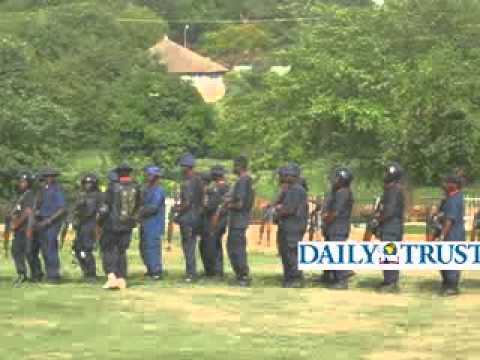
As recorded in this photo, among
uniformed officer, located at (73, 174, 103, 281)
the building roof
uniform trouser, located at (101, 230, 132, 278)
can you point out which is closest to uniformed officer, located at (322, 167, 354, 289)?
uniform trouser, located at (101, 230, 132, 278)

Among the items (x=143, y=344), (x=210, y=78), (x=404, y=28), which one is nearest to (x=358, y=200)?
(x=404, y=28)

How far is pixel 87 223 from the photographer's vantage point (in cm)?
1767

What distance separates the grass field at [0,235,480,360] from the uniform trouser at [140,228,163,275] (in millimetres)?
754

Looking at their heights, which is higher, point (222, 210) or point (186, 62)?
point (186, 62)

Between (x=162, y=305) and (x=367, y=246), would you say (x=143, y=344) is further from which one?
(x=367, y=246)

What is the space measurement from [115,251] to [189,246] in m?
1.53

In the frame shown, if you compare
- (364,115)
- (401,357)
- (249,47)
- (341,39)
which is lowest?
(401,357)

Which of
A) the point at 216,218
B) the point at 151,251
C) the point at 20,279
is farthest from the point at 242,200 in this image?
the point at 20,279

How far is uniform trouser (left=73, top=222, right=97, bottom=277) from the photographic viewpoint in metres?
17.6

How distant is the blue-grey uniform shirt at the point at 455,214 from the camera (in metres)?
15.9

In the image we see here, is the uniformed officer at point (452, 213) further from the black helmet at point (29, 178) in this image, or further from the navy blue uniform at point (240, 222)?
the black helmet at point (29, 178)

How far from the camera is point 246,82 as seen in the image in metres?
68.2

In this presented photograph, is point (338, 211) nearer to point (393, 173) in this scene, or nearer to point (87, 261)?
point (393, 173)

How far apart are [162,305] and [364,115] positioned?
27.5m
